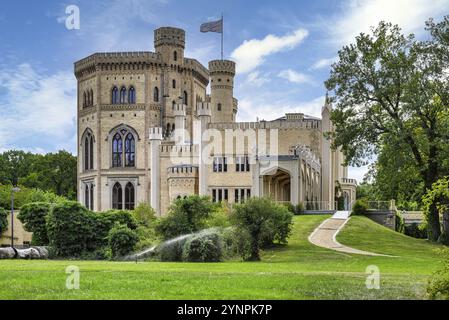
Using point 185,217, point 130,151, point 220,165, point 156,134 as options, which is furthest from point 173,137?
point 185,217

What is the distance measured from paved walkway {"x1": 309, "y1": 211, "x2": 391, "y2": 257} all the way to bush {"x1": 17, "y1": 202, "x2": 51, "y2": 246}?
16806 mm

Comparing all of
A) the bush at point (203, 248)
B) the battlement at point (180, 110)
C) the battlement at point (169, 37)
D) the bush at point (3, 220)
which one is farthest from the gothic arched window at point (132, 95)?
the bush at point (203, 248)

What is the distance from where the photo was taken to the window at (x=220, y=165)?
63931mm

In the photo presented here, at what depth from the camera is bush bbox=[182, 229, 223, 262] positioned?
35656 mm

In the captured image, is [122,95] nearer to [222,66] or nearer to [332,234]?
[222,66]

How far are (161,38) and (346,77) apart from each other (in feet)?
128

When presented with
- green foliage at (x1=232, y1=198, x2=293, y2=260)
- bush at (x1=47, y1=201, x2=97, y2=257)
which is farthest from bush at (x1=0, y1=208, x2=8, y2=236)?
green foliage at (x1=232, y1=198, x2=293, y2=260)

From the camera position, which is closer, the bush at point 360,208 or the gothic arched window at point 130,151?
the bush at point 360,208

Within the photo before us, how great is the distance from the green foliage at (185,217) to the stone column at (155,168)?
27.8 meters

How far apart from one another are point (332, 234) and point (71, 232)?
16.0 metres

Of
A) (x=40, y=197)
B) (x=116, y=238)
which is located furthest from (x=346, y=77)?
(x=40, y=197)

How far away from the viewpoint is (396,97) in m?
44.3

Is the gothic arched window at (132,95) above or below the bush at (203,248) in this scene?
above

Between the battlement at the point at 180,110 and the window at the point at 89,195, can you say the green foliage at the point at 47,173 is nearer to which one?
the window at the point at 89,195
